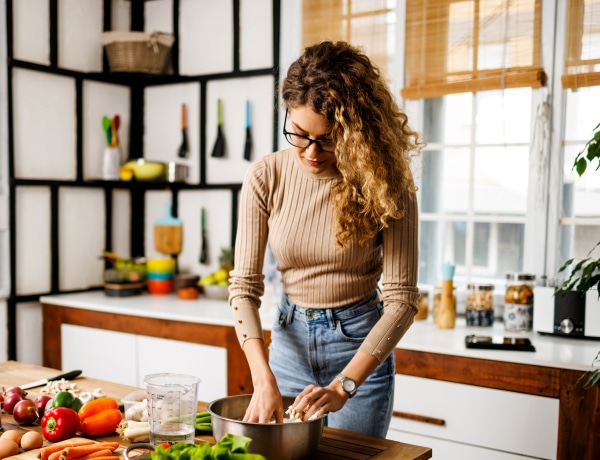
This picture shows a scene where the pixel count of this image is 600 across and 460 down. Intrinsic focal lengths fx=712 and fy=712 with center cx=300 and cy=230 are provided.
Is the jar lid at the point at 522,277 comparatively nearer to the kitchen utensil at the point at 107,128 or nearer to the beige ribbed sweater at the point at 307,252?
the beige ribbed sweater at the point at 307,252

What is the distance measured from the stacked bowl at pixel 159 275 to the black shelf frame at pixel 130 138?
33cm

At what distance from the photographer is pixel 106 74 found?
155 inches

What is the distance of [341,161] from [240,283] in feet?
1.39

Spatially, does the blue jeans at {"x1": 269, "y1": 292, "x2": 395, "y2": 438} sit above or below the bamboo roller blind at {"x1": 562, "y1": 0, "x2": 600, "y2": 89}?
below

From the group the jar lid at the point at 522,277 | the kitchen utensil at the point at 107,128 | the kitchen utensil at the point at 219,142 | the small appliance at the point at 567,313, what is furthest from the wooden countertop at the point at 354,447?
the kitchen utensil at the point at 107,128

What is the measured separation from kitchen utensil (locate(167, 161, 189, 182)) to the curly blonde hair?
2.33 meters

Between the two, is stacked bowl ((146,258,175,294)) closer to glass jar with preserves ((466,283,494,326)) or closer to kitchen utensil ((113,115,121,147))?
kitchen utensil ((113,115,121,147))

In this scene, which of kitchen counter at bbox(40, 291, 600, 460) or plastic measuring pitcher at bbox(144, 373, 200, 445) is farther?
kitchen counter at bbox(40, 291, 600, 460)

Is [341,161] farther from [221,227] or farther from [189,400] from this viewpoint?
[221,227]

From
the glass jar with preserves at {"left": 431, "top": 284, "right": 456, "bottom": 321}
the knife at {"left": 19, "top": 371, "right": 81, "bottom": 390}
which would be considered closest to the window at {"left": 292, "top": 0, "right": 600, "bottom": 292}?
the glass jar with preserves at {"left": 431, "top": 284, "right": 456, "bottom": 321}

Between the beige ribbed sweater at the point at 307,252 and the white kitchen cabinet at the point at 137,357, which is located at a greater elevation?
the beige ribbed sweater at the point at 307,252

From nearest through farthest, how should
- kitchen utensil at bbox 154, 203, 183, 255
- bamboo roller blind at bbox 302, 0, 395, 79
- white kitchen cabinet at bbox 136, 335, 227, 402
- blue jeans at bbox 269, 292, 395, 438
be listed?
blue jeans at bbox 269, 292, 395, 438, white kitchen cabinet at bbox 136, 335, 227, 402, bamboo roller blind at bbox 302, 0, 395, 79, kitchen utensil at bbox 154, 203, 183, 255

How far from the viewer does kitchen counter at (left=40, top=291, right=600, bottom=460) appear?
230cm

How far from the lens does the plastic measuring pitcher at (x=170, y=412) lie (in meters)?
1.49
